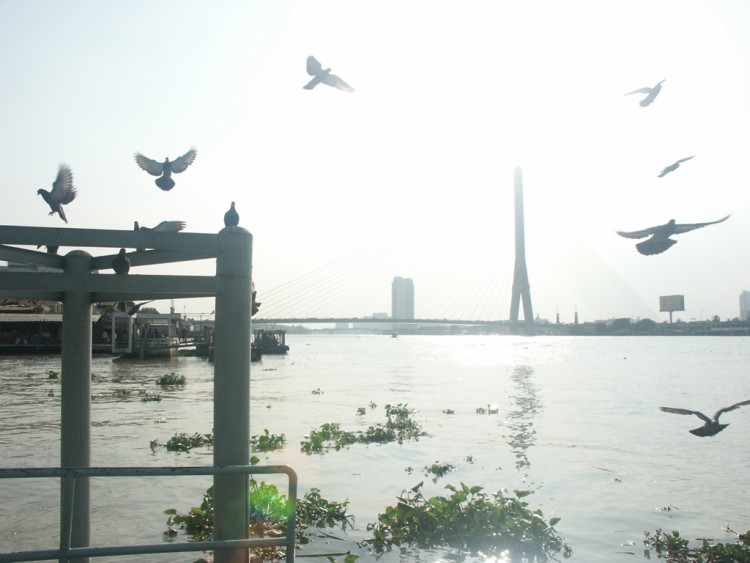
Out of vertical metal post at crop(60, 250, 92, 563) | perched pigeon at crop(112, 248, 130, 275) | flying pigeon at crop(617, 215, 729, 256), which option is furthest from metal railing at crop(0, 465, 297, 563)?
flying pigeon at crop(617, 215, 729, 256)

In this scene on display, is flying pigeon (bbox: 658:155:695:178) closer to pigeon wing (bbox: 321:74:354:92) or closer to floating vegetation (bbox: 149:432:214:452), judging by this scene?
pigeon wing (bbox: 321:74:354:92)

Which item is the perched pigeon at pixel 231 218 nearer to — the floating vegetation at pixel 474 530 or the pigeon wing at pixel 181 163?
the pigeon wing at pixel 181 163

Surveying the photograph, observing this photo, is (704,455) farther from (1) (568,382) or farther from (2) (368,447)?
(1) (568,382)

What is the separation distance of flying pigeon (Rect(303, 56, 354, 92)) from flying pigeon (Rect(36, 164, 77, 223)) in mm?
3468

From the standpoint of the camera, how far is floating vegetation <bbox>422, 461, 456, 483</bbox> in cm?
1211

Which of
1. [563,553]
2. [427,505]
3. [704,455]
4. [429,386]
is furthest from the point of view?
[429,386]

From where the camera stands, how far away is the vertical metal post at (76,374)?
426cm

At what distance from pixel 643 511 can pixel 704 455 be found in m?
6.45

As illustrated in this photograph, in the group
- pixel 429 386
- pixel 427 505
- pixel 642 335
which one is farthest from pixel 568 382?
pixel 642 335

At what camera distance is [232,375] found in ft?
12.6

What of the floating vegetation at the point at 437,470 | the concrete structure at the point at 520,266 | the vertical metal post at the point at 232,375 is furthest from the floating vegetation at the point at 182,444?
the concrete structure at the point at 520,266

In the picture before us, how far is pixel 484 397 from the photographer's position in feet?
98.2

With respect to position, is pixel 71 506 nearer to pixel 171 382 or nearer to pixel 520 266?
pixel 171 382

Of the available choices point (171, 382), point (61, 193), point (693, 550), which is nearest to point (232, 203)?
point (61, 193)
